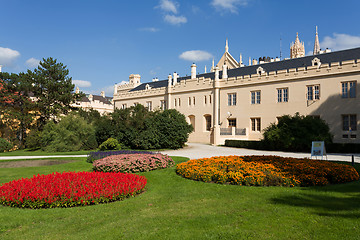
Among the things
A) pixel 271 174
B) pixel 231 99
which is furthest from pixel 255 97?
pixel 271 174

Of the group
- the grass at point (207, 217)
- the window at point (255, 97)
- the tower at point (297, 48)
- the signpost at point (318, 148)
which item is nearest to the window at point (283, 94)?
the window at point (255, 97)

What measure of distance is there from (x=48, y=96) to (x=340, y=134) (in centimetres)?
3613

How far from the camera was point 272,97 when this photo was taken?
107ft

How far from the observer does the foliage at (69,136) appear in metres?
27.9

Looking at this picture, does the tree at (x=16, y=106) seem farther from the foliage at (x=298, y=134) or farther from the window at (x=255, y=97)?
the foliage at (x=298, y=134)

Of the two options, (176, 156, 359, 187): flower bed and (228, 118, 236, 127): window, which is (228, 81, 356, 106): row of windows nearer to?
(228, 118, 236, 127): window

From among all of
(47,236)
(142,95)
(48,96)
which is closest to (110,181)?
(47,236)

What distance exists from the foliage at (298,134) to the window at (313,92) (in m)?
6.51

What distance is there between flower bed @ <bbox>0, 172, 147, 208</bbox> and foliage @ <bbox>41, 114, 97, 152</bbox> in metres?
20.5

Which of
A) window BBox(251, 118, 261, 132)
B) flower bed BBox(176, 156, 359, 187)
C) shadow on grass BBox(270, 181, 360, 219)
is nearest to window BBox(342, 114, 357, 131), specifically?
window BBox(251, 118, 261, 132)

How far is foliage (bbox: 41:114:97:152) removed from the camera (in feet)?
91.6

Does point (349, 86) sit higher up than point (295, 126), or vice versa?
point (349, 86)

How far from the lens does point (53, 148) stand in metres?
27.6

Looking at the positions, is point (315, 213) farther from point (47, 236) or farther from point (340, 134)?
point (340, 134)
